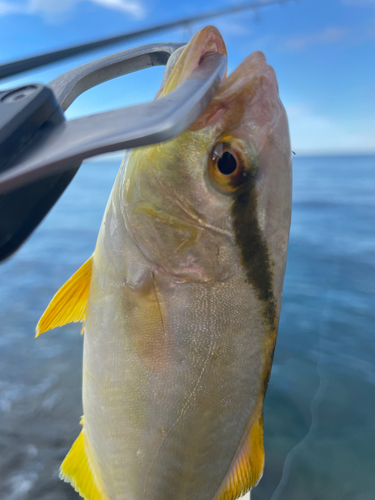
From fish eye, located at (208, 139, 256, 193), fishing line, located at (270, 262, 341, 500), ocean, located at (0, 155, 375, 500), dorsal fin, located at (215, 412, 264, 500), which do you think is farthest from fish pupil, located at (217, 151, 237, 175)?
fishing line, located at (270, 262, 341, 500)

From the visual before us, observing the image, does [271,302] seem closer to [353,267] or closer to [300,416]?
[300,416]

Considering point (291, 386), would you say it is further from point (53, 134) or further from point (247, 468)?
point (53, 134)

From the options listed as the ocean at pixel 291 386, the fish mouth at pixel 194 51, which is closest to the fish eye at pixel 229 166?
the fish mouth at pixel 194 51

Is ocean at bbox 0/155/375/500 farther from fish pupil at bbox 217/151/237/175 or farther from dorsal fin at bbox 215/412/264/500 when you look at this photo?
dorsal fin at bbox 215/412/264/500

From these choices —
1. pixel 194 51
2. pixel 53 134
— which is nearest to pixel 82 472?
pixel 53 134

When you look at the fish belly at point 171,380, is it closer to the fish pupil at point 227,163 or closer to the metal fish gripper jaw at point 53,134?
the fish pupil at point 227,163

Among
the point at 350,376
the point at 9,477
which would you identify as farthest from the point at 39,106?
the point at 350,376
